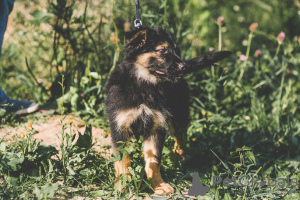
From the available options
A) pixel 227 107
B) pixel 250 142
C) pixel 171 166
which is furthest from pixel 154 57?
pixel 227 107

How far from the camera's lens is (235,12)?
750 centimetres

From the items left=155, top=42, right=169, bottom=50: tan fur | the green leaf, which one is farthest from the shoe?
left=155, top=42, right=169, bottom=50: tan fur

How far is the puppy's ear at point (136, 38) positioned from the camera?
94.1 inches

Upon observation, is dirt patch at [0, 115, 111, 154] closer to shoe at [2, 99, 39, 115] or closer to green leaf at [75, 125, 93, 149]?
shoe at [2, 99, 39, 115]

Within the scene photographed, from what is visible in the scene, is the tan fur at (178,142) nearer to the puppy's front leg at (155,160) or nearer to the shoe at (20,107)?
the puppy's front leg at (155,160)

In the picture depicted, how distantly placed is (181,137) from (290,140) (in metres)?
1.49

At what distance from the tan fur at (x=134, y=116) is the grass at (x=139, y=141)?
0.74ft

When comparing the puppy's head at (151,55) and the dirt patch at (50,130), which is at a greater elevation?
the puppy's head at (151,55)

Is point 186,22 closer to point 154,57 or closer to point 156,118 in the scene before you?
point 154,57

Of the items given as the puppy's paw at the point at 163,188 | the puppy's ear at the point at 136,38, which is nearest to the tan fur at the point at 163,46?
the puppy's ear at the point at 136,38

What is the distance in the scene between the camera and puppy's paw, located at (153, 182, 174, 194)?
2.42 m

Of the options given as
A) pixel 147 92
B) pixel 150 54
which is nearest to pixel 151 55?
pixel 150 54

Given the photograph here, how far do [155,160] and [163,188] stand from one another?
0.86 ft

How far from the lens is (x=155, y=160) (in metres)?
2.50
